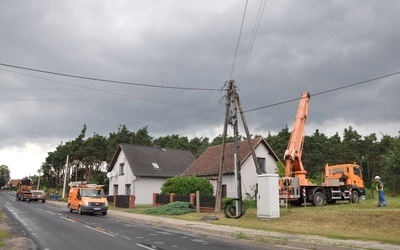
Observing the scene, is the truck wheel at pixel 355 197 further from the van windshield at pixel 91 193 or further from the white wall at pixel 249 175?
the van windshield at pixel 91 193

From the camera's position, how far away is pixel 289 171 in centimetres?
2242

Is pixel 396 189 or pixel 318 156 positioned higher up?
pixel 318 156

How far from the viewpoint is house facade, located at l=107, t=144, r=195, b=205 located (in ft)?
133

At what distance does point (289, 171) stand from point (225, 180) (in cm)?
1179

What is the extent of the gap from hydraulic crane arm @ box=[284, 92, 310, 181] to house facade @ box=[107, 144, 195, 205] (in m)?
21.5

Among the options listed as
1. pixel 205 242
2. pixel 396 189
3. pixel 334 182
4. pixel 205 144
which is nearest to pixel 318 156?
pixel 396 189

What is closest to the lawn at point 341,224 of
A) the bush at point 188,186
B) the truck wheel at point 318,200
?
the truck wheel at point 318,200

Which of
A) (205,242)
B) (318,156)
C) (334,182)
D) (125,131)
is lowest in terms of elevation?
(205,242)

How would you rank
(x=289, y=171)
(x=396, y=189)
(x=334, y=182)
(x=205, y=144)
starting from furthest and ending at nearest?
(x=205, y=144) → (x=396, y=189) → (x=334, y=182) → (x=289, y=171)

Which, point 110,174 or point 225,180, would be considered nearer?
point 225,180

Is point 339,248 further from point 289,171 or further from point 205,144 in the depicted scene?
point 205,144

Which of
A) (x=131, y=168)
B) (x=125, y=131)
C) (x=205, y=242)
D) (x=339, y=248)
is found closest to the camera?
(x=339, y=248)

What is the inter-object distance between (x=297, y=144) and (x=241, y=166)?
39.0 ft

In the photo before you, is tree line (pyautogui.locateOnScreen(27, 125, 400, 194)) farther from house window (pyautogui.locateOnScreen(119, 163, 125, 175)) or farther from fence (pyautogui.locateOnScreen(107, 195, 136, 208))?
fence (pyautogui.locateOnScreen(107, 195, 136, 208))
